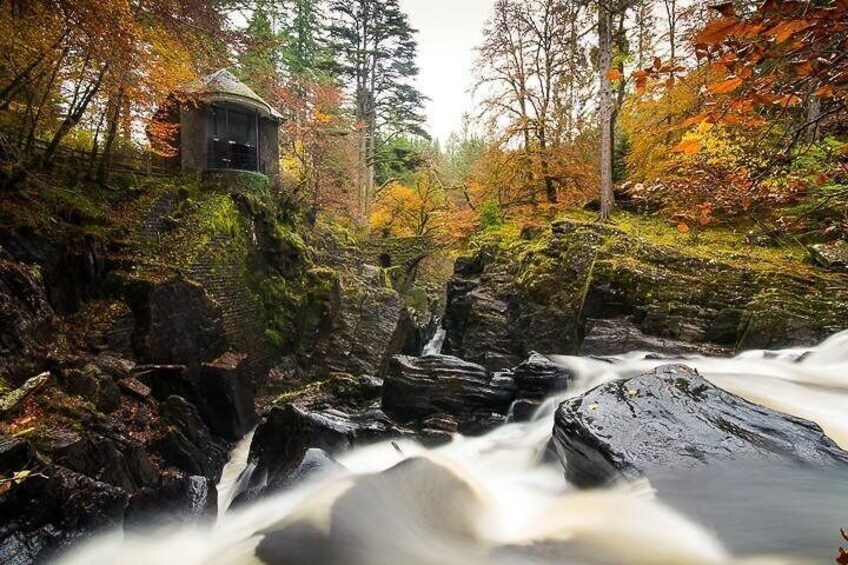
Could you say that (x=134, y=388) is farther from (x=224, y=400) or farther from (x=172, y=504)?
(x=172, y=504)

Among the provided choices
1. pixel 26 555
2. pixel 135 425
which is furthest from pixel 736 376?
pixel 135 425

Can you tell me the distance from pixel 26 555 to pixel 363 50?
1090 inches

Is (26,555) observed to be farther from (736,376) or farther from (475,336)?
(475,336)

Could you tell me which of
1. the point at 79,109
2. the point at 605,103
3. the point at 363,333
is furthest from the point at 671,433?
the point at 79,109

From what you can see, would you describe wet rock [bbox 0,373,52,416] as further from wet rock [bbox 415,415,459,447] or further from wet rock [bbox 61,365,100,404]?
wet rock [bbox 415,415,459,447]

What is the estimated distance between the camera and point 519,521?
13.4ft

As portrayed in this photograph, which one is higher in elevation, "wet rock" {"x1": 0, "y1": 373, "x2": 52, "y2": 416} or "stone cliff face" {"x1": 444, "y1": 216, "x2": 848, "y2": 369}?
"stone cliff face" {"x1": 444, "y1": 216, "x2": 848, "y2": 369}

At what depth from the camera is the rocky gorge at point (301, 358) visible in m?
4.14

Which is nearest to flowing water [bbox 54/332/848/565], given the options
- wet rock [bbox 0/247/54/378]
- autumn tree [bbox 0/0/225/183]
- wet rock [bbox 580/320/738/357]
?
wet rock [bbox 580/320/738/357]

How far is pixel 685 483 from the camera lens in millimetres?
3574

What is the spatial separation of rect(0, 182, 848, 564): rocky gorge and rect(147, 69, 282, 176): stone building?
2836mm

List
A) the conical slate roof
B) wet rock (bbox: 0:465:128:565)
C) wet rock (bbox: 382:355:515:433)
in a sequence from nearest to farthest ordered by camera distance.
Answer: wet rock (bbox: 0:465:128:565), wet rock (bbox: 382:355:515:433), the conical slate roof

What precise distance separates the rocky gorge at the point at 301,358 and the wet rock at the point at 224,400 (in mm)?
43

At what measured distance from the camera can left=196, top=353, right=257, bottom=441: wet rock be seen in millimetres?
9391
